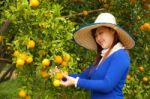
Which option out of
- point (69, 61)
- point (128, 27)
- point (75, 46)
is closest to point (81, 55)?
point (75, 46)

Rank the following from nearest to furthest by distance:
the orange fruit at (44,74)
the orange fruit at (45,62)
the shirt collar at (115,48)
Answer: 1. the orange fruit at (45,62)
2. the orange fruit at (44,74)
3. the shirt collar at (115,48)

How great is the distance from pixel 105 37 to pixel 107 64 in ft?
0.78

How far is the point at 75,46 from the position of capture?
4934 mm

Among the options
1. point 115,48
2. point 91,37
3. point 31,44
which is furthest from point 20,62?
point 91,37

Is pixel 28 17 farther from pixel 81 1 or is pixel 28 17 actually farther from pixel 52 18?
pixel 81 1

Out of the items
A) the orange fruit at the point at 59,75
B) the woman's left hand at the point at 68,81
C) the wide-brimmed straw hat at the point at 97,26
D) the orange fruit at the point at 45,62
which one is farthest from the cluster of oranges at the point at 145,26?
the orange fruit at the point at 45,62

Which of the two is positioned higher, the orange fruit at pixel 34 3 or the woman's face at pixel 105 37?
the orange fruit at pixel 34 3

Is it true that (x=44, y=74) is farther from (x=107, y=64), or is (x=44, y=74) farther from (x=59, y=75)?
(x=107, y=64)

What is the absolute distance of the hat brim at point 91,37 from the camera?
167 inches

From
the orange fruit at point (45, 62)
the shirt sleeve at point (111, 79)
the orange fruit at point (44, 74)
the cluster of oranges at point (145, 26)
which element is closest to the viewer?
the orange fruit at point (45, 62)

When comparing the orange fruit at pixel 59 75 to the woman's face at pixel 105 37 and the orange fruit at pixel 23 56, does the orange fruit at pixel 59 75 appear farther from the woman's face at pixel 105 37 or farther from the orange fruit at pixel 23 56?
the woman's face at pixel 105 37

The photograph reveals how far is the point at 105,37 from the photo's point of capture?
4.19m

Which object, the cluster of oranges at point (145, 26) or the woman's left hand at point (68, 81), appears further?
the cluster of oranges at point (145, 26)

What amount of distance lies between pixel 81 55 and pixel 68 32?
1163 mm
